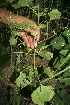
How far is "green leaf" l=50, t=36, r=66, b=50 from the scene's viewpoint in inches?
58.6

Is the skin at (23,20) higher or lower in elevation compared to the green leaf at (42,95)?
higher

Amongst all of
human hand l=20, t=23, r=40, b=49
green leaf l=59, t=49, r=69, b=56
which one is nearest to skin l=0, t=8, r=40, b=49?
human hand l=20, t=23, r=40, b=49

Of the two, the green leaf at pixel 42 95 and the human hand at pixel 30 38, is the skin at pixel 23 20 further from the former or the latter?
the green leaf at pixel 42 95

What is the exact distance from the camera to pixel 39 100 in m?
1.22

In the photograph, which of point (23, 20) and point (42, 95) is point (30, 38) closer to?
point (23, 20)

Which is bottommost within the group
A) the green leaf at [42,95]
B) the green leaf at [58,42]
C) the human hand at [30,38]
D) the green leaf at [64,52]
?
the green leaf at [42,95]

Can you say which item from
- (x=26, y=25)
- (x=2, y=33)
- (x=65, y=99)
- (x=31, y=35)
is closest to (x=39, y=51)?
(x=31, y=35)

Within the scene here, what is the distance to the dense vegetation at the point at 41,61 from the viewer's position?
1.32 meters

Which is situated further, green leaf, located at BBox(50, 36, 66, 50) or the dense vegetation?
Answer: green leaf, located at BBox(50, 36, 66, 50)

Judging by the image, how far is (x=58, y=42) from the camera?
4.93 ft

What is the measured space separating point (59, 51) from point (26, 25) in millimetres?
481

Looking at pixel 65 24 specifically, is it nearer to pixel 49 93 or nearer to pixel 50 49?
pixel 50 49

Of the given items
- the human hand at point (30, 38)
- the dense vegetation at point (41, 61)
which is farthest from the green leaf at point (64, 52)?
the human hand at point (30, 38)

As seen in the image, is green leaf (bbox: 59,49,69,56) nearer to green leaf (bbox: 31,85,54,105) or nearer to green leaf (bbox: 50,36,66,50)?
green leaf (bbox: 50,36,66,50)
